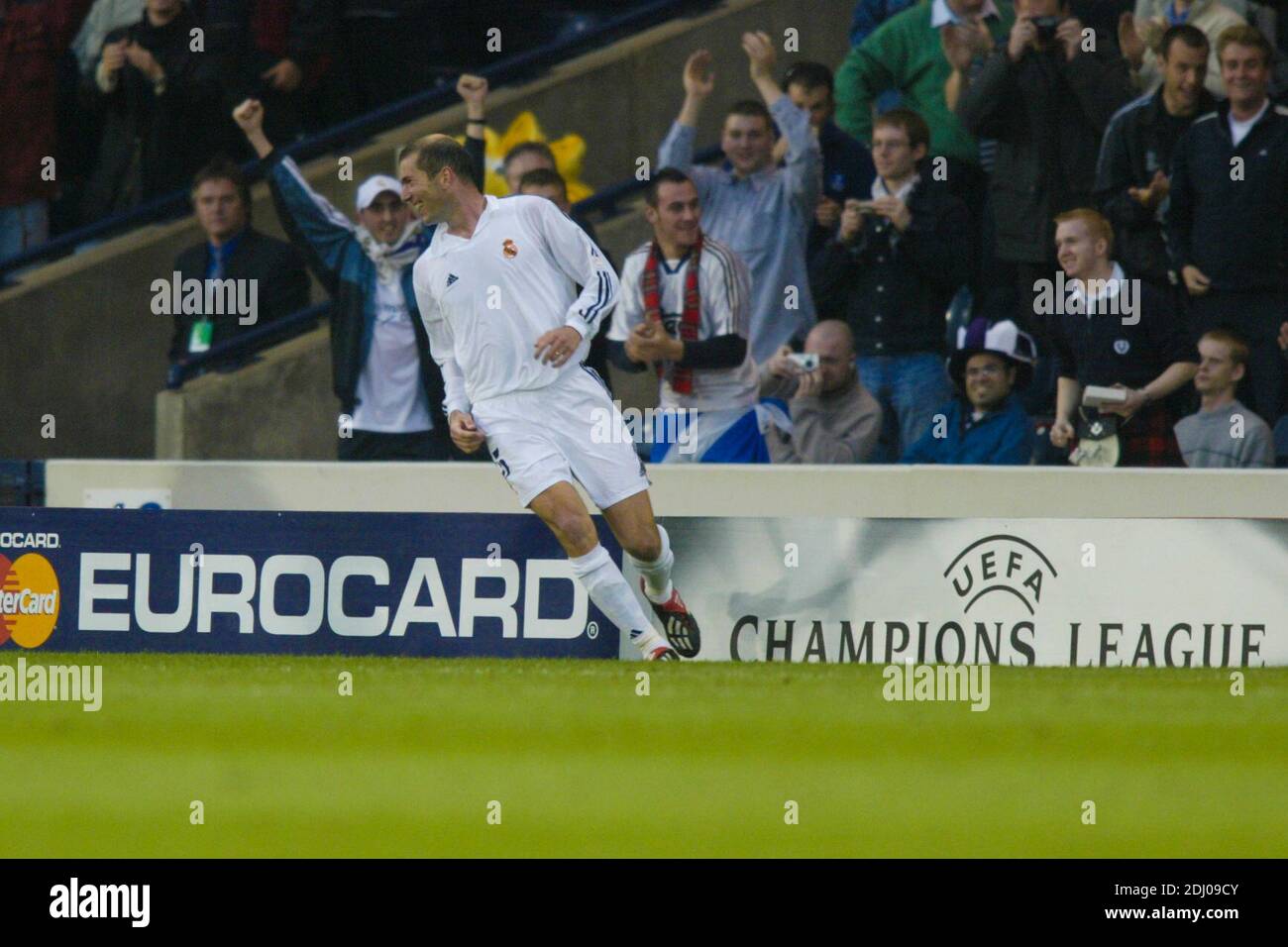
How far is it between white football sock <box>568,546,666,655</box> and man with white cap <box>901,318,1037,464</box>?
2.17 metres

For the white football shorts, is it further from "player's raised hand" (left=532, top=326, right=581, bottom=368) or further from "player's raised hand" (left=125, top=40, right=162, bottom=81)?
"player's raised hand" (left=125, top=40, right=162, bottom=81)

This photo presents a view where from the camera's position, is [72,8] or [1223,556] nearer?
[1223,556]

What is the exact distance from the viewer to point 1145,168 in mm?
9750

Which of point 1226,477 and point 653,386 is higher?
point 653,386

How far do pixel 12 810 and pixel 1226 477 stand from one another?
533cm

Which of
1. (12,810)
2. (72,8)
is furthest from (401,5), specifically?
(12,810)

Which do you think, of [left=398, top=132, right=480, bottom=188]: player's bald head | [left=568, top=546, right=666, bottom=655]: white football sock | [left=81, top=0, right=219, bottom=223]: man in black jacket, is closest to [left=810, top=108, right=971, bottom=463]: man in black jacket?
[left=568, top=546, right=666, bottom=655]: white football sock

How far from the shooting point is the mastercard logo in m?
→ 8.40

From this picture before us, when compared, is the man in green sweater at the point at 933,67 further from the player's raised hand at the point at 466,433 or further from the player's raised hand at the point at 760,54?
the player's raised hand at the point at 466,433

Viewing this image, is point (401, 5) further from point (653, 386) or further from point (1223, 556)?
point (1223, 556)

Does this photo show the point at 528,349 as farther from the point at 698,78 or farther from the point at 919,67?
the point at 919,67

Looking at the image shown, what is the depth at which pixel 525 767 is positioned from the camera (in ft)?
20.7
